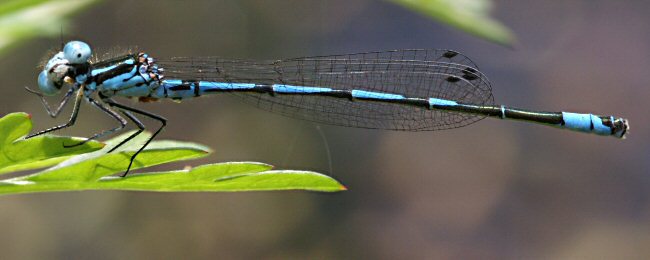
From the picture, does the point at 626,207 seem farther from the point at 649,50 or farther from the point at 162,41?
the point at 162,41

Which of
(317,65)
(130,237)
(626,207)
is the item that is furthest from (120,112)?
(626,207)

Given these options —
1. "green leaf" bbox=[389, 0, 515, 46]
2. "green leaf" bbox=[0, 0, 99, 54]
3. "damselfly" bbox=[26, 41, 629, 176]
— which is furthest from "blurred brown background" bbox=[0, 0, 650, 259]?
"green leaf" bbox=[389, 0, 515, 46]

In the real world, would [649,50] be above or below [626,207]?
above

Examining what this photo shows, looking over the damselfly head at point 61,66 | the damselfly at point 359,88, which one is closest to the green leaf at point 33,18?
the damselfly head at point 61,66

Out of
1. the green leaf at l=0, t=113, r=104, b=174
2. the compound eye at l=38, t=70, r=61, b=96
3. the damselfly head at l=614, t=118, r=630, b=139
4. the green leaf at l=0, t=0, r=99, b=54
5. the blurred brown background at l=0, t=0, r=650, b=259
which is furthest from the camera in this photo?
the blurred brown background at l=0, t=0, r=650, b=259

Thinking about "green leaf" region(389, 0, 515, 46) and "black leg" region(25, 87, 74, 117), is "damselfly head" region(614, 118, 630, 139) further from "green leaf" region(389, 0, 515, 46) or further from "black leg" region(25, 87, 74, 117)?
"black leg" region(25, 87, 74, 117)

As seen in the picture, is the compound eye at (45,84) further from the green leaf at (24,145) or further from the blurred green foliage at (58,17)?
the green leaf at (24,145)
